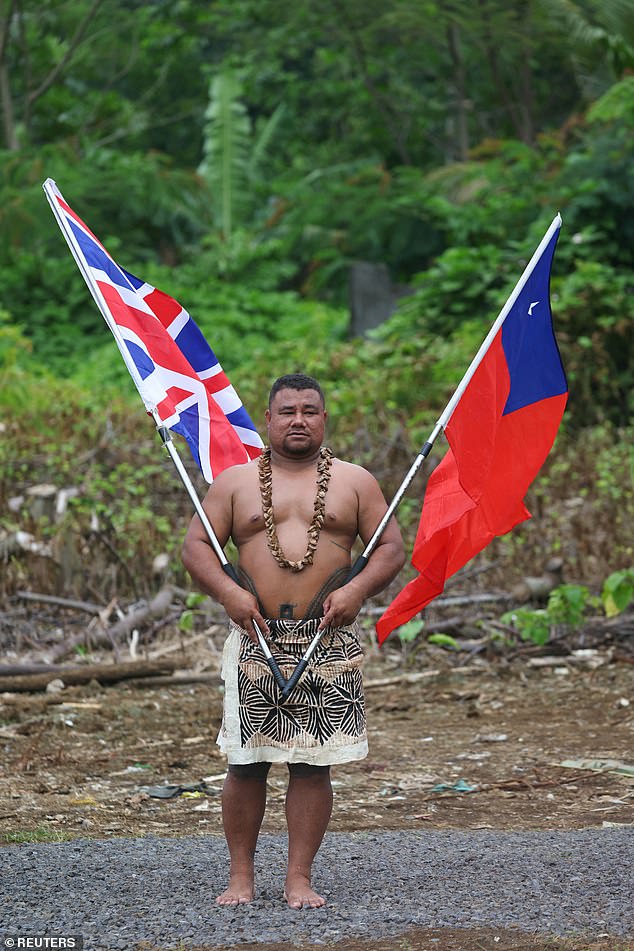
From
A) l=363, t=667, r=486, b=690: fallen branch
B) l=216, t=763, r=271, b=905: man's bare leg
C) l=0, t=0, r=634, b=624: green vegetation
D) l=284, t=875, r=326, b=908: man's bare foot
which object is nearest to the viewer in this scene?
l=284, t=875, r=326, b=908: man's bare foot

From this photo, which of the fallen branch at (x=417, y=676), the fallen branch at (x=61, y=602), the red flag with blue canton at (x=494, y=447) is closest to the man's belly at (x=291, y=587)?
the red flag with blue canton at (x=494, y=447)

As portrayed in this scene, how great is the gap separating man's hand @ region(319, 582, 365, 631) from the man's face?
437mm

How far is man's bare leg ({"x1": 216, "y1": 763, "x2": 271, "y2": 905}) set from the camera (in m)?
3.83

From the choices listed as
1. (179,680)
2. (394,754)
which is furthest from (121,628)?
(394,754)

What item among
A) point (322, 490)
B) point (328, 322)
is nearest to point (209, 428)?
point (322, 490)

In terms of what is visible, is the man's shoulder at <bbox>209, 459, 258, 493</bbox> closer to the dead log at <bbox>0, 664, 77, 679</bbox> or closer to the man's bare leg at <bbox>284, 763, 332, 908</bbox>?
the man's bare leg at <bbox>284, 763, 332, 908</bbox>

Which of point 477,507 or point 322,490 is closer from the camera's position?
point 322,490

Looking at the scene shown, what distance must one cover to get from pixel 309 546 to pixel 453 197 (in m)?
14.7

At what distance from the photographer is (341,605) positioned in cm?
379

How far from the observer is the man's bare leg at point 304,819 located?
12.4 feet

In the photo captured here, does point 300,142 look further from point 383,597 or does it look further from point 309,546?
point 309,546

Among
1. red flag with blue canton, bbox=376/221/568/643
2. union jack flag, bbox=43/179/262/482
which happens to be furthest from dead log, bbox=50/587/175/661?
red flag with blue canton, bbox=376/221/568/643

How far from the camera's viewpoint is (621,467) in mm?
10320

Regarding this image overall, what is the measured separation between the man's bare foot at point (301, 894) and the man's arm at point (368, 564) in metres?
0.73
